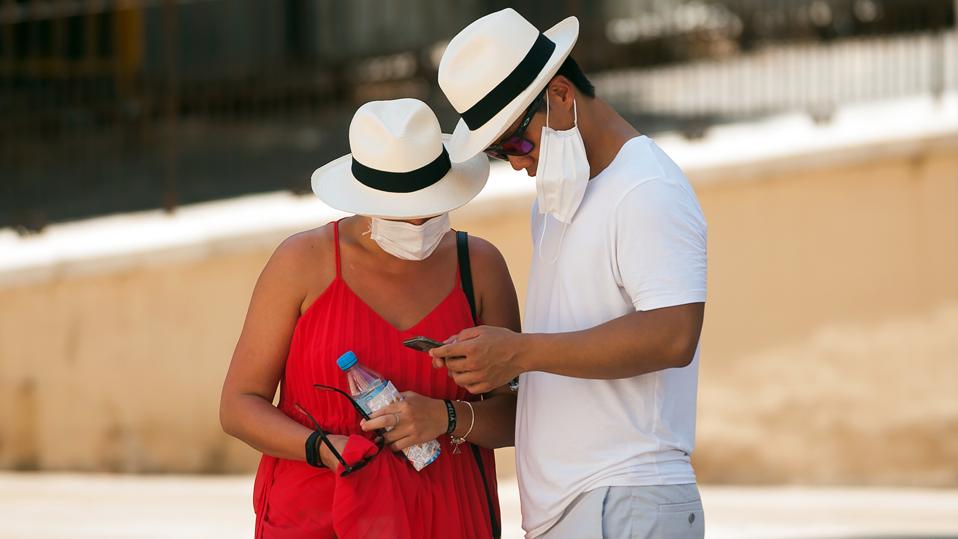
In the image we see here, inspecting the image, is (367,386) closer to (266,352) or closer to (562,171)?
(266,352)

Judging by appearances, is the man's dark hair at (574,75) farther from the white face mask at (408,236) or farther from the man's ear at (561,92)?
the white face mask at (408,236)

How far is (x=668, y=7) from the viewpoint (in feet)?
36.8

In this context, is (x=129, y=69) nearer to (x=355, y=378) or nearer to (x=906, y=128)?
(x=906, y=128)

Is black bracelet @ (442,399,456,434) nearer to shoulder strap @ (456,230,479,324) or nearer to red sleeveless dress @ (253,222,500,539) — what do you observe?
red sleeveless dress @ (253,222,500,539)

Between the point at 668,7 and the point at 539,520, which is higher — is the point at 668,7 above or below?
above

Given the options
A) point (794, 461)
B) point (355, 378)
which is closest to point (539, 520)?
point (355, 378)

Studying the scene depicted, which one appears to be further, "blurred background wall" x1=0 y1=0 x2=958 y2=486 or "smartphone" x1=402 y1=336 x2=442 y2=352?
"blurred background wall" x1=0 y1=0 x2=958 y2=486

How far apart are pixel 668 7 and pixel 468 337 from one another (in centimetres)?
837

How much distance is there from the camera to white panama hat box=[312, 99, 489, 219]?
3590 mm

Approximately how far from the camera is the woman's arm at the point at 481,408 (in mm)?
3518

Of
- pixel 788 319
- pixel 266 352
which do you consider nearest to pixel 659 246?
pixel 266 352

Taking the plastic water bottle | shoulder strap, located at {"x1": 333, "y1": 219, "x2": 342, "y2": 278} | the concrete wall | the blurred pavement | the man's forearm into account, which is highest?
shoulder strap, located at {"x1": 333, "y1": 219, "x2": 342, "y2": 278}

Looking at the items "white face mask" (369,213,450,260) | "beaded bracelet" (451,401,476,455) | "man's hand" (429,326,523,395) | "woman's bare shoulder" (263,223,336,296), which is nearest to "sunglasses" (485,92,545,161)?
"white face mask" (369,213,450,260)

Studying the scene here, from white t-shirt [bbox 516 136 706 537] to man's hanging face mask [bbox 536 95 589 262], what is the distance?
4 centimetres
